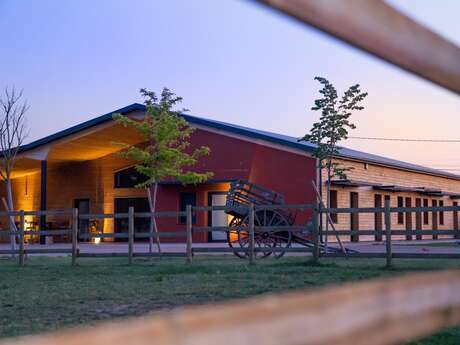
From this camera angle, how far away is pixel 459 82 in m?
1.60

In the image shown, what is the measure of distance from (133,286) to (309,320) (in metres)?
9.65

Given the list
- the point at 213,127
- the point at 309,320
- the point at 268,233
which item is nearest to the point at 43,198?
the point at 213,127

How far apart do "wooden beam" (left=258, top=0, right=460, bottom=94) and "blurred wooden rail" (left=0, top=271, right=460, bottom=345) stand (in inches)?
17.8

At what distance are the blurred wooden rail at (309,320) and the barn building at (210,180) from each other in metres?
23.6

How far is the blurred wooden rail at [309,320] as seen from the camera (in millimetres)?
717

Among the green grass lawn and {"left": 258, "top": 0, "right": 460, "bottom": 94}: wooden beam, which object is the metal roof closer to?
the green grass lawn

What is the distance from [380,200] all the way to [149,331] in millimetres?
29828

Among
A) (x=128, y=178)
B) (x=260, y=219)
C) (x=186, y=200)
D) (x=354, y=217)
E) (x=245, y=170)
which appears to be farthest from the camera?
(x=128, y=178)

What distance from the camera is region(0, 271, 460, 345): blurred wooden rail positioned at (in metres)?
0.72

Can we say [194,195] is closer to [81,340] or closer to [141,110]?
[141,110]

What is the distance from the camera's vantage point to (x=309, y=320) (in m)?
0.83

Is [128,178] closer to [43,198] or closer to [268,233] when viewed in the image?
[43,198]

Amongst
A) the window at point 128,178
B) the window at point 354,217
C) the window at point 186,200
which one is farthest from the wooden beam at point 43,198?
the window at point 354,217

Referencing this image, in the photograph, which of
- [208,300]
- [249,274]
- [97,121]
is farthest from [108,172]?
[208,300]
